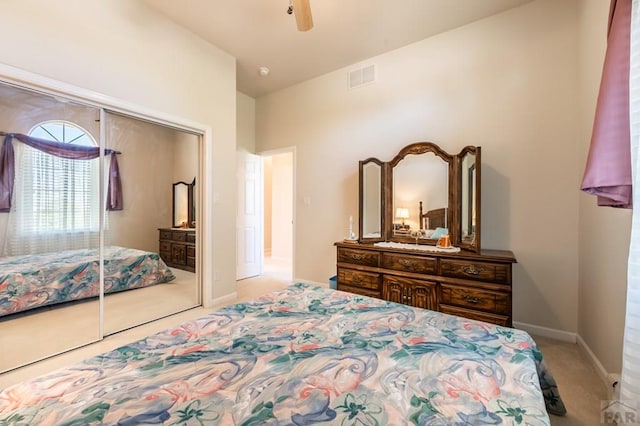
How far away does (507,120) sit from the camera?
Result: 276 cm

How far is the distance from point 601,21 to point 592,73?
35 centimetres

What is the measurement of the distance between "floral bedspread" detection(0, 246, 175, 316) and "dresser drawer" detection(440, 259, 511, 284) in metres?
3.18

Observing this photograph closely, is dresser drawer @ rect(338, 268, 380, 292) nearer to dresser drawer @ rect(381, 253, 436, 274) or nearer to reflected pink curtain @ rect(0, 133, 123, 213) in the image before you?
dresser drawer @ rect(381, 253, 436, 274)

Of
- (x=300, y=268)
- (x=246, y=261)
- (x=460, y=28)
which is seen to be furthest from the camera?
(x=246, y=261)

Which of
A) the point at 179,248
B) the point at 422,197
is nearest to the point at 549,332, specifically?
the point at 422,197

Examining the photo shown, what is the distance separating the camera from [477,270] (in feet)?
8.06

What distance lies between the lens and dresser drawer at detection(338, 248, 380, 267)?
3.01m

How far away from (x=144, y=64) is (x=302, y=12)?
1849 millimetres

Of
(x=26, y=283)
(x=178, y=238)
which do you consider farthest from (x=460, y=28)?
(x=26, y=283)

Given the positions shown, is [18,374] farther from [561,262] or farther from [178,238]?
[561,262]

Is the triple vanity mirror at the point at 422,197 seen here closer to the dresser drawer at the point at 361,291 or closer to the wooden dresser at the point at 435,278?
the wooden dresser at the point at 435,278

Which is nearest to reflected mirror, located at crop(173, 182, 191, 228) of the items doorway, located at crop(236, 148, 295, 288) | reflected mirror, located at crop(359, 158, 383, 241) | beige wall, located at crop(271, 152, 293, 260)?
doorway, located at crop(236, 148, 295, 288)

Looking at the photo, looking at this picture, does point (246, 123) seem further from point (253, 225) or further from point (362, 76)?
point (362, 76)

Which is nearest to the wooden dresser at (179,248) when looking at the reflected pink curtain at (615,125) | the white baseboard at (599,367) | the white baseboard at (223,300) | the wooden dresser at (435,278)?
the white baseboard at (223,300)
